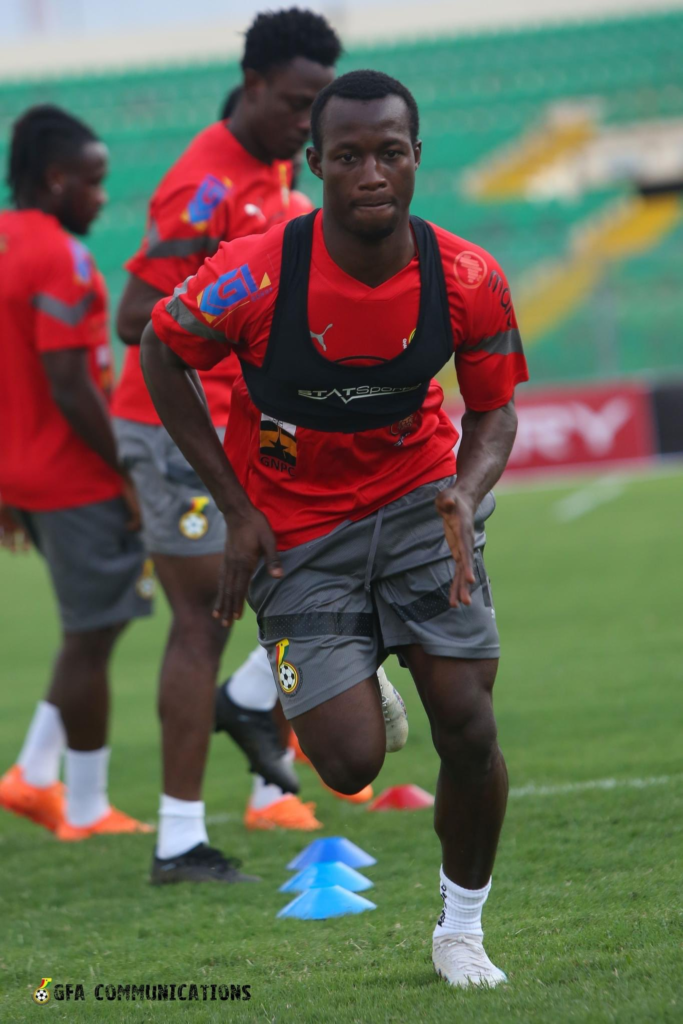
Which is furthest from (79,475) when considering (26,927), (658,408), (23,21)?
(23,21)

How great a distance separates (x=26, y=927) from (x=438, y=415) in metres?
1.90

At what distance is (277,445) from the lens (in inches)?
123

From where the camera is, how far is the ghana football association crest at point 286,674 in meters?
3.02

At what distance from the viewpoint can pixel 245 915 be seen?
12.2 ft

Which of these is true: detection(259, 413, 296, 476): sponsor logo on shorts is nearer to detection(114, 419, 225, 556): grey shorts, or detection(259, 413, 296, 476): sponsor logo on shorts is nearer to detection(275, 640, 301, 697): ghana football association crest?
detection(275, 640, 301, 697): ghana football association crest

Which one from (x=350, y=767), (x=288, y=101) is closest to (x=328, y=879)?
(x=350, y=767)

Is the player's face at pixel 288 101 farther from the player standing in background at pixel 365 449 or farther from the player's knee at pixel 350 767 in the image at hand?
the player's knee at pixel 350 767

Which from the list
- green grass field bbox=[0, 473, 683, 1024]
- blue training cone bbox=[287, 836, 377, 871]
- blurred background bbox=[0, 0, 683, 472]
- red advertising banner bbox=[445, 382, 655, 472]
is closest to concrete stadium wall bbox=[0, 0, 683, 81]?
blurred background bbox=[0, 0, 683, 472]

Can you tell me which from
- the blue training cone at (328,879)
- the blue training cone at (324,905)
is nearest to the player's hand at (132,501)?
the blue training cone at (328,879)

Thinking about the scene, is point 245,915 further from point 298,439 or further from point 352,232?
point 352,232

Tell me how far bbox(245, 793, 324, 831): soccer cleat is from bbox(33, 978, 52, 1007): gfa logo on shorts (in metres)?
1.54

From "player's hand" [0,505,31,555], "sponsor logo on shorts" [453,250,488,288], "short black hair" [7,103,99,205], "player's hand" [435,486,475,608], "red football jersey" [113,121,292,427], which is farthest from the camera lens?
"player's hand" [0,505,31,555]

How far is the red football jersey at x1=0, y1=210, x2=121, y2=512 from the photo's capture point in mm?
4871

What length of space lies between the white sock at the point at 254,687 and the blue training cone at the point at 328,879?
0.77 meters
